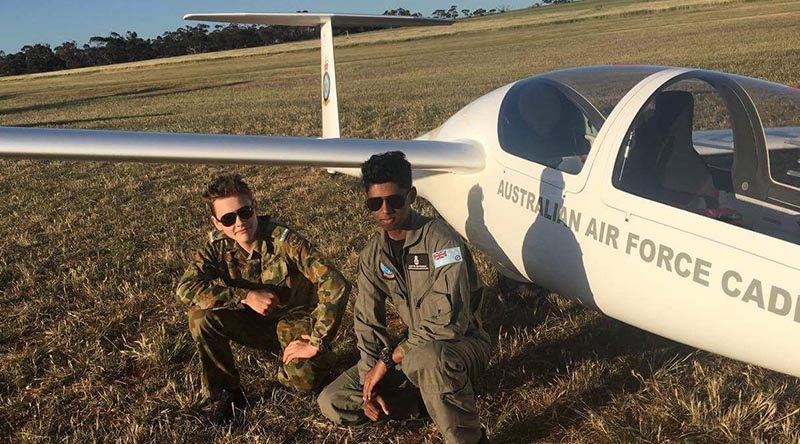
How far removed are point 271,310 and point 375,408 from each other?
0.85m

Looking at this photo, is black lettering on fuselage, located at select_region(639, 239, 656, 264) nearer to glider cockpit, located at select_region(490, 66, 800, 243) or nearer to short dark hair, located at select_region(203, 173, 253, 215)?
glider cockpit, located at select_region(490, 66, 800, 243)

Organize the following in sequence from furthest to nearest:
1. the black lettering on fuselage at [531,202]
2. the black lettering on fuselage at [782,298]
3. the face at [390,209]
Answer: the black lettering on fuselage at [531,202] < the face at [390,209] < the black lettering on fuselage at [782,298]

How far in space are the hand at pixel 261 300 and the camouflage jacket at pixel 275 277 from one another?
0.22 ft

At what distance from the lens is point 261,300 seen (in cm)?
349

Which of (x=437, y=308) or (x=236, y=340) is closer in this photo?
(x=437, y=308)

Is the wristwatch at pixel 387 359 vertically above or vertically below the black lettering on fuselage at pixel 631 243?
below

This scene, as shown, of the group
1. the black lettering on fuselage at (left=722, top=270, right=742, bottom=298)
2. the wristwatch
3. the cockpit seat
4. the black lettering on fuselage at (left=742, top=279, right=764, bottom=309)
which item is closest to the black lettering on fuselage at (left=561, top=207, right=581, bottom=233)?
the cockpit seat

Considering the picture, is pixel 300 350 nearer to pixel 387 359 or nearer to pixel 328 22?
pixel 387 359

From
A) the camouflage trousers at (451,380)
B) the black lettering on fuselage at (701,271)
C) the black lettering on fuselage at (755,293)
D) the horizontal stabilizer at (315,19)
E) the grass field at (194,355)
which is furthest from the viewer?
the horizontal stabilizer at (315,19)

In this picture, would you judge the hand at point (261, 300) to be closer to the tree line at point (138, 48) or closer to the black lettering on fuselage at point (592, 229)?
the black lettering on fuselage at point (592, 229)

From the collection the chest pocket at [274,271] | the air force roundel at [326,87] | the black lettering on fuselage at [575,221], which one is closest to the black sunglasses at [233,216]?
the chest pocket at [274,271]

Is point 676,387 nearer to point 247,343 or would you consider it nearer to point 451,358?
point 451,358

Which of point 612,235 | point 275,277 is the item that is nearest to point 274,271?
point 275,277

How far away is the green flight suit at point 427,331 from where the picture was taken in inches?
117
